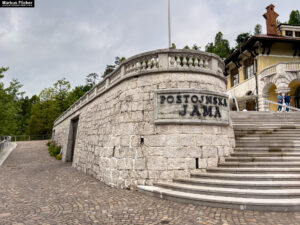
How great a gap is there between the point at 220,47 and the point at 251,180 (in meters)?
32.2

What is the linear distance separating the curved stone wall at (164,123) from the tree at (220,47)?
2734 centimetres

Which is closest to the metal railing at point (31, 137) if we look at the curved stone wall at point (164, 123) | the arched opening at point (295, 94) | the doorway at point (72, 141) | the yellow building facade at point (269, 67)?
the doorway at point (72, 141)

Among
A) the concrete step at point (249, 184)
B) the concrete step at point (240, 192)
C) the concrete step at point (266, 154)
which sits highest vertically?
the concrete step at point (266, 154)

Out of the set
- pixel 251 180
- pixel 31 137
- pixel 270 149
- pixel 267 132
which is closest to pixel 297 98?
pixel 267 132

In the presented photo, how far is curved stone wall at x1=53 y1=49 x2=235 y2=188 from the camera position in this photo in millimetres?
6992

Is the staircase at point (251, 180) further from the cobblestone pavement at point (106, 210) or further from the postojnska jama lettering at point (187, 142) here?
the cobblestone pavement at point (106, 210)

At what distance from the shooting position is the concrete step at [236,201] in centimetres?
466

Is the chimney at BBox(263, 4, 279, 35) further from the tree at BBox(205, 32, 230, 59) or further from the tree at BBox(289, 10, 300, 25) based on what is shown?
the tree at BBox(289, 10, 300, 25)

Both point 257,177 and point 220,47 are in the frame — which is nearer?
point 257,177

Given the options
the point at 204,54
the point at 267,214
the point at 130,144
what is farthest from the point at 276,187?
the point at 204,54

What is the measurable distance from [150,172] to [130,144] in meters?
1.29

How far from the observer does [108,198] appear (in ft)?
20.3

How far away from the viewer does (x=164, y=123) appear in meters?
7.14

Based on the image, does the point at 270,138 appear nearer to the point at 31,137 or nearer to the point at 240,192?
the point at 240,192
